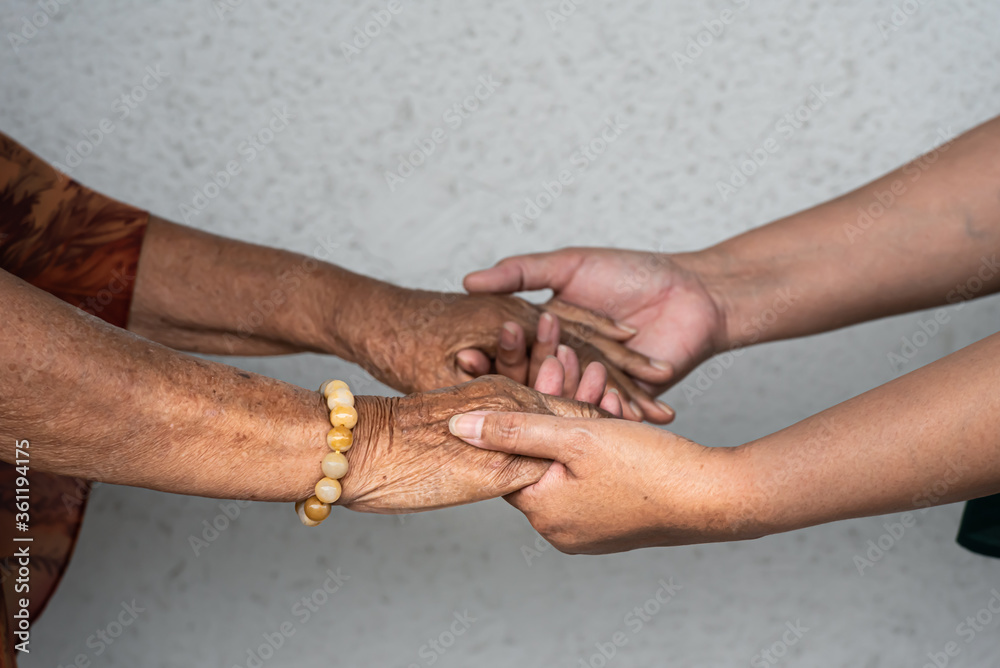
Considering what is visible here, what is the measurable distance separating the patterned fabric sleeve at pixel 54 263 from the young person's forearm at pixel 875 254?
82cm

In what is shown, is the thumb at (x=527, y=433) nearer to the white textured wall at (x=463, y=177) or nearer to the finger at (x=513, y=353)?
the finger at (x=513, y=353)

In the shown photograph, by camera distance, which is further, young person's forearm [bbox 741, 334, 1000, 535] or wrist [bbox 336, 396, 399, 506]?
wrist [bbox 336, 396, 399, 506]

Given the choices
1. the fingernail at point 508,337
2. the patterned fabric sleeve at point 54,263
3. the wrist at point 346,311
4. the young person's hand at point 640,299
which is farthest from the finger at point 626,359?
the patterned fabric sleeve at point 54,263

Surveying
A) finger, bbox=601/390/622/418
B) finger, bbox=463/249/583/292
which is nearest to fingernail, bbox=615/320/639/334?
finger, bbox=463/249/583/292

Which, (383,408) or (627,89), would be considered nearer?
(383,408)

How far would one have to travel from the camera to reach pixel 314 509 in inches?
33.6

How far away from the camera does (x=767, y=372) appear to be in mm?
1653

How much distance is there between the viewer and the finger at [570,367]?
1151 mm

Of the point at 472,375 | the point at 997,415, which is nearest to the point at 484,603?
the point at 472,375

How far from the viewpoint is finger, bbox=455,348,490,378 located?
1.15 meters

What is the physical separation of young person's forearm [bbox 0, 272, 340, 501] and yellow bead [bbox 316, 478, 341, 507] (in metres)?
0.01

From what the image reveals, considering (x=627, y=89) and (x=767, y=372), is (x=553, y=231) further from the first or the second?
(x=767, y=372)

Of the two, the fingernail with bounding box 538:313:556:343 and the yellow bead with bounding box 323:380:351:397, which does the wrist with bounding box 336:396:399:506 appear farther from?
the fingernail with bounding box 538:313:556:343

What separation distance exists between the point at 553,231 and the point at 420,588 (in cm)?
72
